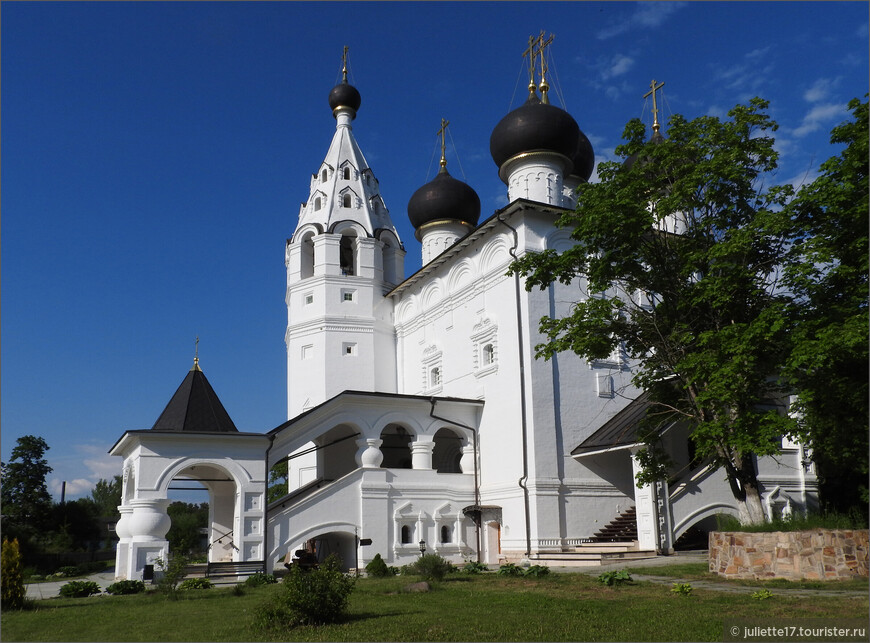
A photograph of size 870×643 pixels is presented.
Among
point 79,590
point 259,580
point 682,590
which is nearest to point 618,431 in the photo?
point 682,590

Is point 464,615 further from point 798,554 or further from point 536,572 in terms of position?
point 798,554

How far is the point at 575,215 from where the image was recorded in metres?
12.3

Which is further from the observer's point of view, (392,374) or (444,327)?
(392,374)

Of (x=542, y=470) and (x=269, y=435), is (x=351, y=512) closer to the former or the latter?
(x=269, y=435)

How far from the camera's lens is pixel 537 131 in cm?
1995

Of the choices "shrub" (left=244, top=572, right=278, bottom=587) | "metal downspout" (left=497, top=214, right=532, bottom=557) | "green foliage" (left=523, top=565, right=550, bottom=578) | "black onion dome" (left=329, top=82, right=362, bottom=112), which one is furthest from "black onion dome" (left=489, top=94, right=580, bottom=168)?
"shrub" (left=244, top=572, right=278, bottom=587)

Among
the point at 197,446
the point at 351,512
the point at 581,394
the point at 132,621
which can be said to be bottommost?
the point at 132,621

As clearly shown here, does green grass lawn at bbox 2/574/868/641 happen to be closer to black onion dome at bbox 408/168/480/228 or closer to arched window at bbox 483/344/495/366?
arched window at bbox 483/344/495/366

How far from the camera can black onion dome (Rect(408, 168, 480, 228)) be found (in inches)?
923

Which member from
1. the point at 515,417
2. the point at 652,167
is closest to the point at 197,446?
the point at 515,417

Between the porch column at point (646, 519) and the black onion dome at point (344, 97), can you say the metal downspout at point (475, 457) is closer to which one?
the porch column at point (646, 519)

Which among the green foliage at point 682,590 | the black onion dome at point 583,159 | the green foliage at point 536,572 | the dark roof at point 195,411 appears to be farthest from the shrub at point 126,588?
the black onion dome at point 583,159

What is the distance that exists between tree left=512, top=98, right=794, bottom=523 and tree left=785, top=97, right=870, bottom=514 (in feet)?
1.23

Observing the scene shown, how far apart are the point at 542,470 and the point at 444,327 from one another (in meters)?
5.14
